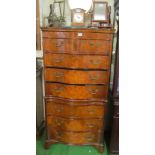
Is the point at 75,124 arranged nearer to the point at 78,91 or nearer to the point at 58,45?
the point at 78,91

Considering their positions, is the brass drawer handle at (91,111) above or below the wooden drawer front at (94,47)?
below

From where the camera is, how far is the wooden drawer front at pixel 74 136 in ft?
6.63

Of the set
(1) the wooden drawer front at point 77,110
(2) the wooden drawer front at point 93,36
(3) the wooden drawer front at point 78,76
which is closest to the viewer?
(2) the wooden drawer front at point 93,36

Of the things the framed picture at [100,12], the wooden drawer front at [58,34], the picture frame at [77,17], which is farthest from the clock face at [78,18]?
the wooden drawer front at [58,34]

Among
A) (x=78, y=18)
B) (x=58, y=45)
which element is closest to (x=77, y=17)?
(x=78, y=18)

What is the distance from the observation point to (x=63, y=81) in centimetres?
186

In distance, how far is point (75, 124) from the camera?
6.48 feet

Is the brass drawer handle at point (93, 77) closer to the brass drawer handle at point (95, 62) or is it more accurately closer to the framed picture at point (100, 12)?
the brass drawer handle at point (95, 62)

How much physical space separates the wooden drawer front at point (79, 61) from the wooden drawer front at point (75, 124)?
609mm
